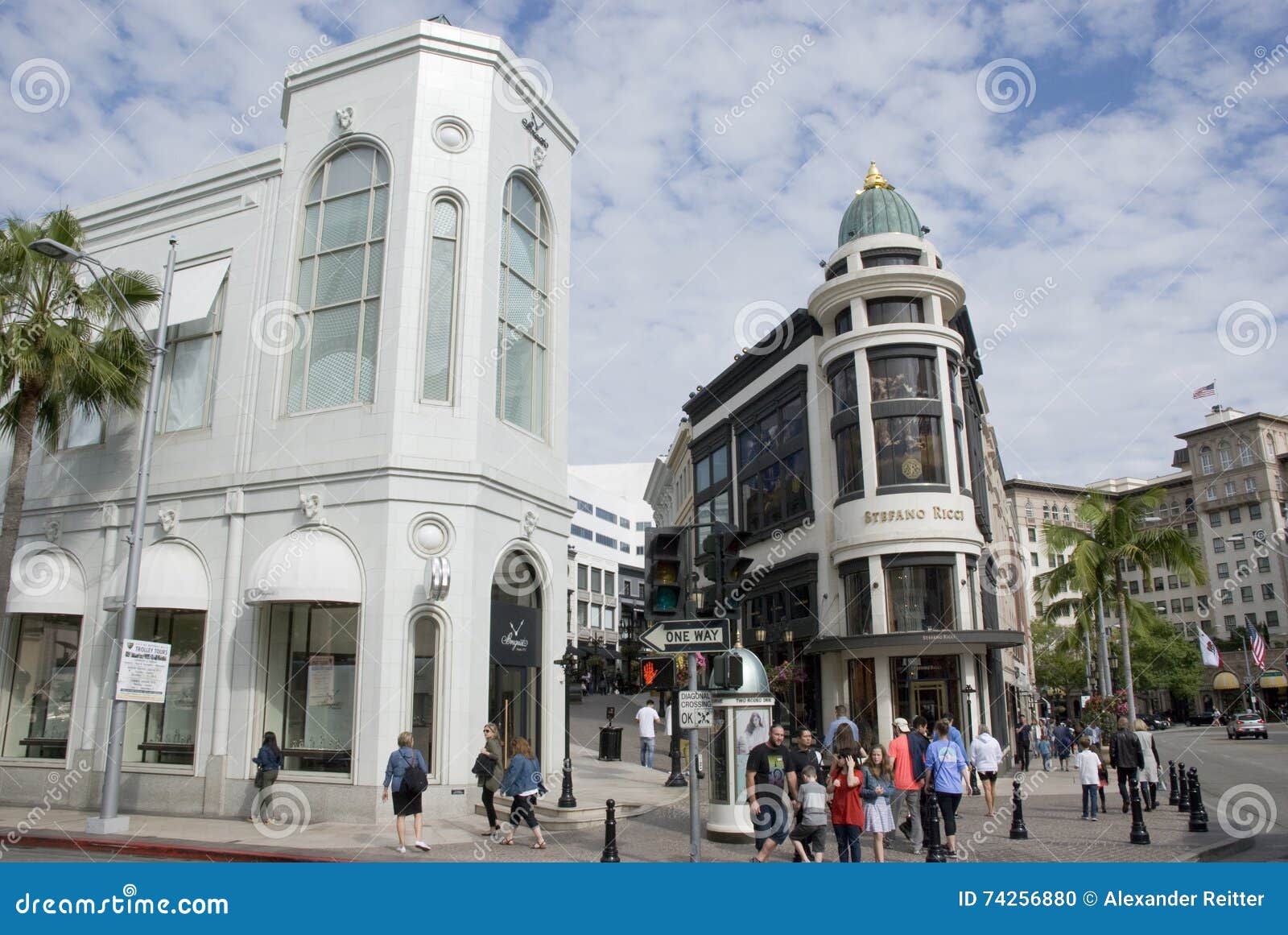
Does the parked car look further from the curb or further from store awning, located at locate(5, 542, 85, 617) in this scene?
store awning, located at locate(5, 542, 85, 617)

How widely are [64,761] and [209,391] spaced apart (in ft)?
25.8

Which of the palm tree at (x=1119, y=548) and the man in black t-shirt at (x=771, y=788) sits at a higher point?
the palm tree at (x=1119, y=548)

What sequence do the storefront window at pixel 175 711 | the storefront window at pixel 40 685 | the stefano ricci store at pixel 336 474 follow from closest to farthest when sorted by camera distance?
1. the stefano ricci store at pixel 336 474
2. the storefront window at pixel 175 711
3. the storefront window at pixel 40 685

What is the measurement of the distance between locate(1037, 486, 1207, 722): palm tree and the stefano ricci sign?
2.89 m

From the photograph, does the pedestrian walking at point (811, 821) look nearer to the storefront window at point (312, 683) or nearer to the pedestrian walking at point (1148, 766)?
the storefront window at point (312, 683)

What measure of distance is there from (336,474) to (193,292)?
583 centimetres

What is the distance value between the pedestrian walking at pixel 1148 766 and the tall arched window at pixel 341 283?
1578 centimetres

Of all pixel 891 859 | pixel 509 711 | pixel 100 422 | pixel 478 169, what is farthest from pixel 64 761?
pixel 891 859

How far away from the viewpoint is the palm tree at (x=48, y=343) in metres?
17.1

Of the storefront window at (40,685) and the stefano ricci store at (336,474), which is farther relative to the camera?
the storefront window at (40,685)

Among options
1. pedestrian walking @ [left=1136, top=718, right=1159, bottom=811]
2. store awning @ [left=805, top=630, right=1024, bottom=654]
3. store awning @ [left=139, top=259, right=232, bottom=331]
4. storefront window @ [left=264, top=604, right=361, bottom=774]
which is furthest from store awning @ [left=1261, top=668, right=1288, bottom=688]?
store awning @ [left=139, top=259, right=232, bottom=331]

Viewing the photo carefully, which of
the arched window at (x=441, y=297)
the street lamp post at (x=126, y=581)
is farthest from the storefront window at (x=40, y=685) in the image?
the arched window at (x=441, y=297)

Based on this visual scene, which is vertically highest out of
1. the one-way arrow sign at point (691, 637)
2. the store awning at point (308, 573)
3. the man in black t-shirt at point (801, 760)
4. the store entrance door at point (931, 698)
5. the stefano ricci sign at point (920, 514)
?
the stefano ricci sign at point (920, 514)

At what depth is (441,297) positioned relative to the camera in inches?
698
